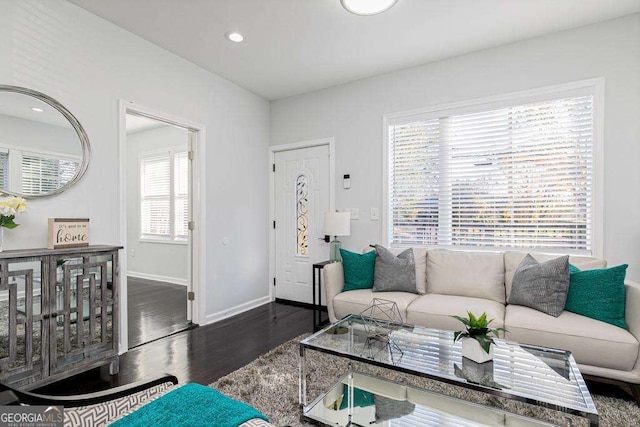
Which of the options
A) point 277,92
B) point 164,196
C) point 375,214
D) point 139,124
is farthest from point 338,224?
point 139,124

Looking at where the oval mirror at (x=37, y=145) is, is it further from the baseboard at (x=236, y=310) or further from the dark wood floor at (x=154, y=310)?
the baseboard at (x=236, y=310)

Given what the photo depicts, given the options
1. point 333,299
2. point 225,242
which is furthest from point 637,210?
point 225,242

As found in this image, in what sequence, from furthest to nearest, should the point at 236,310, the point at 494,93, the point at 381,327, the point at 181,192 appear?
1. the point at 181,192
2. the point at 236,310
3. the point at 494,93
4. the point at 381,327

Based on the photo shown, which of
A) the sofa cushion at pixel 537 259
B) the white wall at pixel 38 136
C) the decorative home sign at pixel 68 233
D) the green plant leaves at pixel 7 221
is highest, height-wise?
the white wall at pixel 38 136

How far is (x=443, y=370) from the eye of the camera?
64.7 inches

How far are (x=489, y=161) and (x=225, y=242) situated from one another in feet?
10.2

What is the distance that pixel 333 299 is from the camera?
3.05 meters

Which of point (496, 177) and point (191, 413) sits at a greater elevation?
point (496, 177)

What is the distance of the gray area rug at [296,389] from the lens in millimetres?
1883

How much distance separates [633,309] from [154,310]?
15.4ft

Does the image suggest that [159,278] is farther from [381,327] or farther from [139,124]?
[381,327]

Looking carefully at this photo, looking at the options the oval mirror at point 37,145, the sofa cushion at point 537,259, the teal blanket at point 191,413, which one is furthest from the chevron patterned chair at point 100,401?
the sofa cushion at point 537,259

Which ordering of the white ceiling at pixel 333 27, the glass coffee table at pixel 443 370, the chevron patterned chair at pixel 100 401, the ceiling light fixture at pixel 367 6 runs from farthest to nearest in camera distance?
the white ceiling at pixel 333 27 → the ceiling light fixture at pixel 367 6 → the glass coffee table at pixel 443 370 → the chevron patterned chair at pixel 100 401

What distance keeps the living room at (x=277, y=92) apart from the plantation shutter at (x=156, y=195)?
7.76ft
